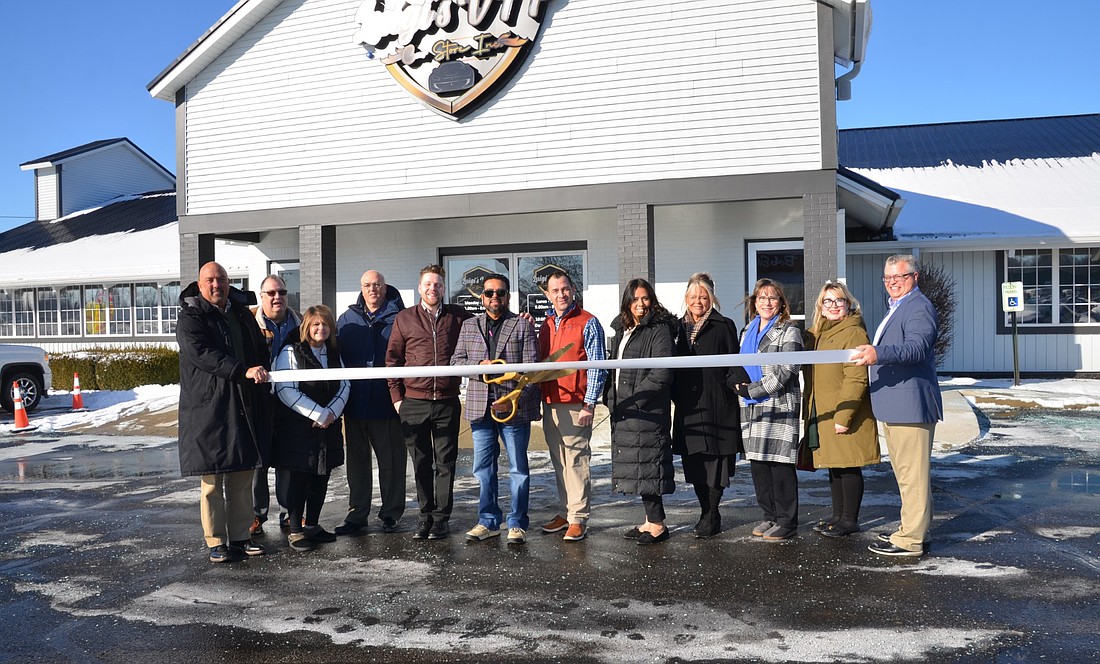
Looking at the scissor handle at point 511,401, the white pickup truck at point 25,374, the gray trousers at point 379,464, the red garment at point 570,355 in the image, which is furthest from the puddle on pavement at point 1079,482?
the white pickup truck at point 25,374

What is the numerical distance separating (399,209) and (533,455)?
5269mm

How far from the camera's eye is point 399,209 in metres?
13.2

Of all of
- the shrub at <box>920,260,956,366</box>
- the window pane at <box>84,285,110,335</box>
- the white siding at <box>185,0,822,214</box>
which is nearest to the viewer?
the white siding at <box>185,0,822,214</box>

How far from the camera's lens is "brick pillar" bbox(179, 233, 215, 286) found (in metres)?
14.5

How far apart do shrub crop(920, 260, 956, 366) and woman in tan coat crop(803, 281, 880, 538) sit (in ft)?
34.1

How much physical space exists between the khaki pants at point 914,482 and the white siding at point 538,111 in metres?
6.72

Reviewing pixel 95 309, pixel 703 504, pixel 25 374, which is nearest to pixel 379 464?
pixel 703 504

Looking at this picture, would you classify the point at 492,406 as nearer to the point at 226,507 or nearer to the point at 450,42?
the point at 226,507

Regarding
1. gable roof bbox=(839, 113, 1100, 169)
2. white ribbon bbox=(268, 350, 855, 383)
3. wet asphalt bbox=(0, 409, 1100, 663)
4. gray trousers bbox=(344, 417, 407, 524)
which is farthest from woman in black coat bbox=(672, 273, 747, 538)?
gable roof bbox=(839, 113, 1100, 169)

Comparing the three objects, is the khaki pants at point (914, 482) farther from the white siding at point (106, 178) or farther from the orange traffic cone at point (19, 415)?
the white siding at point (106, 178)

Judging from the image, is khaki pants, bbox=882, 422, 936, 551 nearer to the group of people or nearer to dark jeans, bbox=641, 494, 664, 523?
the group of people

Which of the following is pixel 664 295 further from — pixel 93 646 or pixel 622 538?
pixel 93 646

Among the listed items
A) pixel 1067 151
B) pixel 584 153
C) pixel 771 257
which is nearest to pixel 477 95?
pixel 584 153

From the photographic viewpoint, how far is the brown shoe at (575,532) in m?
5.98
